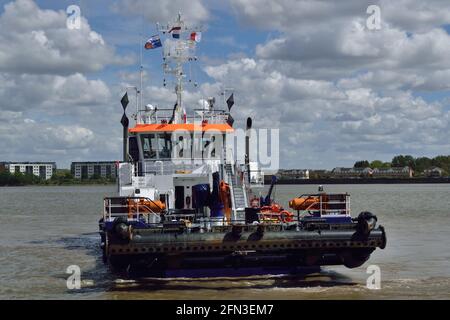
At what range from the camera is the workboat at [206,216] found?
14.9m

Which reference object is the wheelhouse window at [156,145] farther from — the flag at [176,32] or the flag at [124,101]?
the flag at [176,32]

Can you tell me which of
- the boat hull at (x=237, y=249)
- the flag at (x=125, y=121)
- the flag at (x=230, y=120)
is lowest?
the boat hull at (x=237, y=249)

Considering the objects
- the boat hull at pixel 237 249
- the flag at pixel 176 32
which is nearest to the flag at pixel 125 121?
the flag at pixel 176 32

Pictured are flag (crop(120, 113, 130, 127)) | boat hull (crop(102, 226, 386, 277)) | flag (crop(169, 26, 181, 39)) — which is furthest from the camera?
flag (crop(169, 26, 181, 39))

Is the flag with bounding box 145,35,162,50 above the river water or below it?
above

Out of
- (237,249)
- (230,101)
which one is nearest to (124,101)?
(230,101)

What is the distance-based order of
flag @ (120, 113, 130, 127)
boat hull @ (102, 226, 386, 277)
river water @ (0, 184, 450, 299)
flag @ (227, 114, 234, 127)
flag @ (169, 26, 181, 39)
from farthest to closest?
flag @ (169, 26, 181, 39) → flag @ (227, 114, 234, 127) → flag @ (120, 113, 130, 127) → river water @ (0, 184, 450, 299) → boat hull @ (102, 226, 386, 277)

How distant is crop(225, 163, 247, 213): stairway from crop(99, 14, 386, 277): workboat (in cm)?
3

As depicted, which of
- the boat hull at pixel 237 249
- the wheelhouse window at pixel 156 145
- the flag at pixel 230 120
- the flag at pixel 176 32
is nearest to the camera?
the boat hull at pixel 237 249

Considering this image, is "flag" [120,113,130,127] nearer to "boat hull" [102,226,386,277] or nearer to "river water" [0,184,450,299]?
"river water" [0,184,450,299]

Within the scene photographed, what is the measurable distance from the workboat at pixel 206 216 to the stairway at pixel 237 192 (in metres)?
0.03

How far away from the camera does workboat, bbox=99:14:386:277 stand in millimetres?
14891

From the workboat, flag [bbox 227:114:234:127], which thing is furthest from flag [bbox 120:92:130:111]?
flag [bbox 227:114:234:127]

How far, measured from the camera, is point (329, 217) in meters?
16.8
